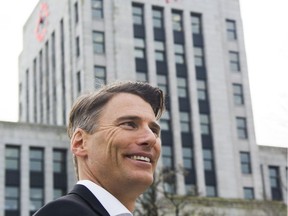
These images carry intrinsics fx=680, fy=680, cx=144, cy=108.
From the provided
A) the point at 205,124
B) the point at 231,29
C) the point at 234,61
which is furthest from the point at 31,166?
the point at 231,29

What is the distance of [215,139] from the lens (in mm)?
54562

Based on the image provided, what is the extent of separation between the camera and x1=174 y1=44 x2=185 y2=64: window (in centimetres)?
5569

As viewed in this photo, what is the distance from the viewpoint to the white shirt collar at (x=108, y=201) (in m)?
2.33

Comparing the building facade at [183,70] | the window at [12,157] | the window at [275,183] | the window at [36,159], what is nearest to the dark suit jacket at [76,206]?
the window at [12,157]

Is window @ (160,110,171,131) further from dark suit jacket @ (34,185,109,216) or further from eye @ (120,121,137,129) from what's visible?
dark suit jacket @ (34,185,109,216)

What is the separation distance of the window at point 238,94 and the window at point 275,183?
6.30m

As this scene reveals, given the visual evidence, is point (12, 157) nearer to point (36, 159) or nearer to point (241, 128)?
point (36, 159)

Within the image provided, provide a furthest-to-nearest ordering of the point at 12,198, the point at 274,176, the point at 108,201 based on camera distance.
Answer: the point at 274,176
the point at 12,198
the point at 108,201

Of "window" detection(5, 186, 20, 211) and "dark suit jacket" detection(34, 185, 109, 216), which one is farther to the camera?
"window" detection(5, 186, 20, 211)

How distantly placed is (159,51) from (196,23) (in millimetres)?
5124

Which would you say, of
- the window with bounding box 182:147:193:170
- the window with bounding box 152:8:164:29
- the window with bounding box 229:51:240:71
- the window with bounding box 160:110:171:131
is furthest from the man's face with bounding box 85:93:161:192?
the window with bounding box 229:51:240:71

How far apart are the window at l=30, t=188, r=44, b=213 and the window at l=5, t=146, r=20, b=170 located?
6.70ft

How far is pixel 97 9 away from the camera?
55.2 metres

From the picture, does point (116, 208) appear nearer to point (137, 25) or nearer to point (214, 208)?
point (214, 208)
